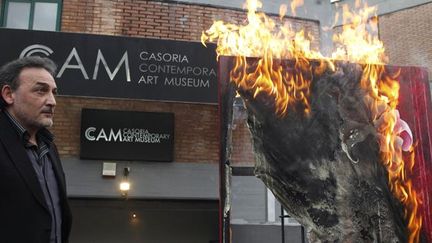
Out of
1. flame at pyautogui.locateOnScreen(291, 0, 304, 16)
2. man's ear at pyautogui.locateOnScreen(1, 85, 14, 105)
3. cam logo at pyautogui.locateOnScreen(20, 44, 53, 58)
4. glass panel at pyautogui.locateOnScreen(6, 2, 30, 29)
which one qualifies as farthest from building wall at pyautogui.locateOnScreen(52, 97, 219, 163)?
man's ear at pyautogui.locateOnScreen(1, 85, 14, 105)

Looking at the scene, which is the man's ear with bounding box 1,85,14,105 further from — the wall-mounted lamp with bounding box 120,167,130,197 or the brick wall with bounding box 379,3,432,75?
the brick wall with bounding box 379,3,432,75

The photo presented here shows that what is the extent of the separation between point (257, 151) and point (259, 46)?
5.21 ft

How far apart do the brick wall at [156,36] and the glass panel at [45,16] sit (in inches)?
7.8

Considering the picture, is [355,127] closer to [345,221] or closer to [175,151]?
[345,221]

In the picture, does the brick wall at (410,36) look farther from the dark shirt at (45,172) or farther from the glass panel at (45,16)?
the dark shirt at (45,172)

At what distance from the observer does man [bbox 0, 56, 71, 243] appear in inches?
81.3

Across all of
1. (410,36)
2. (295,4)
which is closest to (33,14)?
(295,4)

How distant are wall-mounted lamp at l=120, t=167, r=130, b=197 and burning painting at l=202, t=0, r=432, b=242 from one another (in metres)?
2.96

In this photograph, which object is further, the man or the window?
the window

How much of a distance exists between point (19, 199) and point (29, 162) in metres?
0.19

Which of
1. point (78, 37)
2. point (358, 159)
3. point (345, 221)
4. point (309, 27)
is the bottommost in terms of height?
point (345, 221)

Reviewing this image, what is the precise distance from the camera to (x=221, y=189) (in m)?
5.40

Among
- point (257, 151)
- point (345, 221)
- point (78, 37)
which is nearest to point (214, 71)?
point (78, 37)

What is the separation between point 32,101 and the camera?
2.36 metres
